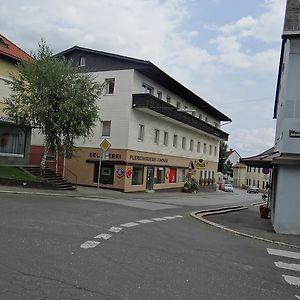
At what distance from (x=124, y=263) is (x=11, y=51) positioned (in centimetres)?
2667

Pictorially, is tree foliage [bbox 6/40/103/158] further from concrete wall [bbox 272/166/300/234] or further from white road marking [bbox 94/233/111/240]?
white road marking [bbox 94/233/111/240]

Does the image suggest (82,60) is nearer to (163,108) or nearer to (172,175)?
(163,108)

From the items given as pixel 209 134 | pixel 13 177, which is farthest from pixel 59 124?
pixel 209 134

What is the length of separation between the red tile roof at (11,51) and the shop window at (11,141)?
15.7ft

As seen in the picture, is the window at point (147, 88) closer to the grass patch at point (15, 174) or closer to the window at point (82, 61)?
the window at point (82, 61)

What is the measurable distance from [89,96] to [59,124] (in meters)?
2.53

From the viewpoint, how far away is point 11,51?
30453 mm

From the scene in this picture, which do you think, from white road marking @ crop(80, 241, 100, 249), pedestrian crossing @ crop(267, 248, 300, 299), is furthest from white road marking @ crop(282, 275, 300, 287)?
white road marking @ crop(80, 241, 100, 249)

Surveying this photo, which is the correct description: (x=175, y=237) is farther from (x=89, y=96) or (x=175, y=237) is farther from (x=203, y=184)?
(x=203, y=184)

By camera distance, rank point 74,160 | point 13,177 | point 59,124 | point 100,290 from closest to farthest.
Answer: point 100,290
point 13,177
point 59,124
point 74,160

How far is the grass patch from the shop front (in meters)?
6.23

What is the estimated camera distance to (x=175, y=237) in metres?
10.9

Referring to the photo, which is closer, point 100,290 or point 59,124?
point 100,290

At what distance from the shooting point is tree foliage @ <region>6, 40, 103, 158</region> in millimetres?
24844
